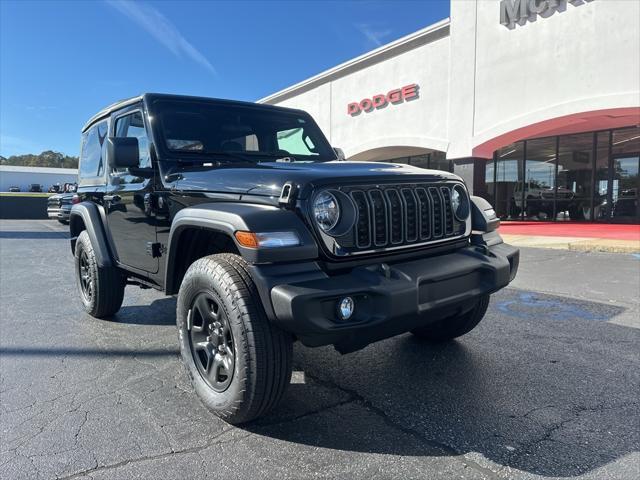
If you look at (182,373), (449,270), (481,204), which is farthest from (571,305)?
(182,373)

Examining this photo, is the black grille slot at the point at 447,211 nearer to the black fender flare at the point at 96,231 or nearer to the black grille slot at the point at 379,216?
the black grille slot at the point at 379,216

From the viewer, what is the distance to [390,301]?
233 centimetres

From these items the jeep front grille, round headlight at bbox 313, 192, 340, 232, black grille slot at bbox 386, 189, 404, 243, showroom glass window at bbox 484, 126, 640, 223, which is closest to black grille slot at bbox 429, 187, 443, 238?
the jeep front grille

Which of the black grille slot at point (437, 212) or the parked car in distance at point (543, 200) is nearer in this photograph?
the black grille slot at point (437, 212)

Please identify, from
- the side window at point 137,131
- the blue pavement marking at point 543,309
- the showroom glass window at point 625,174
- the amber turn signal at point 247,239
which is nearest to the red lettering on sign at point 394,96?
the showroom glass window at point 625,174

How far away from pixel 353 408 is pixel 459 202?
1.52m

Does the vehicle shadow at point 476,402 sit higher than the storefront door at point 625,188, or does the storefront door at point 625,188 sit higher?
the storefront door at point 625,188

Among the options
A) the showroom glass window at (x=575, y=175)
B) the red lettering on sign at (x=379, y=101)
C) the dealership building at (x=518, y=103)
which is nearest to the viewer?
the dealership building at (x=518, y=103)

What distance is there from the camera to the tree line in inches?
4136

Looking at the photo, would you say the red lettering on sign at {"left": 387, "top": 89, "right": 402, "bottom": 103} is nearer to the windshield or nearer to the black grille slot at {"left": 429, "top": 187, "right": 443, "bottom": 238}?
the windshield

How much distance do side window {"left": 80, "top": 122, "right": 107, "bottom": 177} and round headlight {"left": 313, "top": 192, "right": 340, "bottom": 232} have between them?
2983mm

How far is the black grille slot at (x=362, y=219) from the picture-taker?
8.41 ft

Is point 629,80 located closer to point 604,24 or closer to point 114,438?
point 604,24

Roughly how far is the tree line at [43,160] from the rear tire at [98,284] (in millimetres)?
112777
